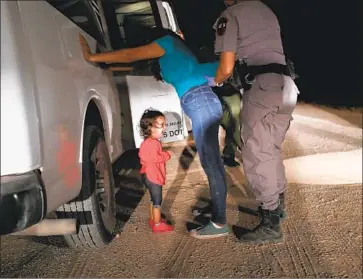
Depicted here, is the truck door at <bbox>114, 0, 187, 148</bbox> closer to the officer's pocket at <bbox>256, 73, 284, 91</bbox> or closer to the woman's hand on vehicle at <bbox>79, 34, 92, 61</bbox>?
the woman's hand on vehicle at <bbox>79, 34, 92, 61</bbox>

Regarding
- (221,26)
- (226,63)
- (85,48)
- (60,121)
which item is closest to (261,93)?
(226,63)

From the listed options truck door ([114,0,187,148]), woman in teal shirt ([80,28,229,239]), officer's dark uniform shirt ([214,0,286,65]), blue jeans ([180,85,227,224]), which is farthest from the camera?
truck door ([114,0,187,148])

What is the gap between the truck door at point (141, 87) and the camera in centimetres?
405

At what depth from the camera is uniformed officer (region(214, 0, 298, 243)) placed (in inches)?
122

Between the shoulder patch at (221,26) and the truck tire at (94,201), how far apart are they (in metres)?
1.09

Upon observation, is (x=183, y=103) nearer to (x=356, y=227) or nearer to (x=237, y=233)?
(x=237, y=233)

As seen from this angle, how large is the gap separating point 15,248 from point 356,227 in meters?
2.70

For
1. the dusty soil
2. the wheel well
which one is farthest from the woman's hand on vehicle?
the dusty soil

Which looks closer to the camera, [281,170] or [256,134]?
[256,134]

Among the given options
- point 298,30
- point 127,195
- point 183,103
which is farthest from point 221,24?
point 298,30

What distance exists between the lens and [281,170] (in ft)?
11.8

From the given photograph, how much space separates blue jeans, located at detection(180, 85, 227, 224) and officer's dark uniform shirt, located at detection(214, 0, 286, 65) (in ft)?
1.23

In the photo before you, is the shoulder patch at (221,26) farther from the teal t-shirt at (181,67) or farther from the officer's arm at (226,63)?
the teal t-shirt at (181,67)

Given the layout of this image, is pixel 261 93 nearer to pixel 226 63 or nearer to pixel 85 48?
pixel 226 63
